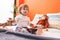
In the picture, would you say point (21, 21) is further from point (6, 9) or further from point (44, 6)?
point (6, 9)

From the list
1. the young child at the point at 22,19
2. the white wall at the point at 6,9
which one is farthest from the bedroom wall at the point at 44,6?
the young child at the point at 22,19

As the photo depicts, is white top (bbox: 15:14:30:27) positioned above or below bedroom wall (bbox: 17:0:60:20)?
below

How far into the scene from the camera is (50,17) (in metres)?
2.32

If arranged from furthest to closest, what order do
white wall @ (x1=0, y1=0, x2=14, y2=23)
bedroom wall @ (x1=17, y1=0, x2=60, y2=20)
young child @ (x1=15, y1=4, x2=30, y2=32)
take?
white wall @ (x1=0, y1=0, x2=14, y2=23) → bedroom wall @ (x1=17, y1=0, x2=60, y2=20) → young child @ (x1=15, y1=4, x2=30, y2=32)

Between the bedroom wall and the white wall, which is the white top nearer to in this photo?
the bedroom wall

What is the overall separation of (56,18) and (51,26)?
0.57 feet

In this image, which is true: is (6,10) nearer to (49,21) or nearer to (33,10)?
(33,10)

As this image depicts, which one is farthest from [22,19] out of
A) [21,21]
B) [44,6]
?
[44,6]

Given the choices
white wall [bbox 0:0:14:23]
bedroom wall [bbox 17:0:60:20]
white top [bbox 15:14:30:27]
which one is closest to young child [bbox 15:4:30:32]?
white top [bbox 15:14:30:27]

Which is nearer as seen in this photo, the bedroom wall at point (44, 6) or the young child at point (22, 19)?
the young child at point (22, 19)

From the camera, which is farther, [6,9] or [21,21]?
[6,9]

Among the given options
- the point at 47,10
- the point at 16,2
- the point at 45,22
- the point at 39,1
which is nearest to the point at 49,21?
the point at 45,22

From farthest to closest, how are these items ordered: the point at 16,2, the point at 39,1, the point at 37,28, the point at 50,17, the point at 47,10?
1. the point at 16,2
2. the point at 39,1
3. the point at 47,10
4. the point at 50,17
5. the point at 37,28

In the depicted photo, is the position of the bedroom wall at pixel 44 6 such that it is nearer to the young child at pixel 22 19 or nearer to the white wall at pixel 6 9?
the white wall at pixel 6 9
